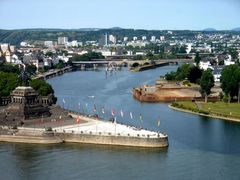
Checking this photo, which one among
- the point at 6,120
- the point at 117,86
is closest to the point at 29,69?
the point at 117,86

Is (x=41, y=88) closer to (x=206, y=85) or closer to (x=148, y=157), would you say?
(x=206, y=85)

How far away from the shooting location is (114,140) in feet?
91.0

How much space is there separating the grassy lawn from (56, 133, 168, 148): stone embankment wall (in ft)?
31.2

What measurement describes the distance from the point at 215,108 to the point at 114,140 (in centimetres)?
1298

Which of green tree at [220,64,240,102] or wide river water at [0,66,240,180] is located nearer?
wide river water at [0,66,240,180]

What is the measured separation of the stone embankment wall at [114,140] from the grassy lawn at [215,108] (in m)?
9.51

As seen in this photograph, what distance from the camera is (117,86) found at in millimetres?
57062

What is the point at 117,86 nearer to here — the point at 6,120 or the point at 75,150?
the point at 6,120

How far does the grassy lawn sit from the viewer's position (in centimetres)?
3686

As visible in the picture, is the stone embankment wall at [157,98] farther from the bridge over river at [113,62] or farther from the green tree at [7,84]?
the bridge over river at [113,62]

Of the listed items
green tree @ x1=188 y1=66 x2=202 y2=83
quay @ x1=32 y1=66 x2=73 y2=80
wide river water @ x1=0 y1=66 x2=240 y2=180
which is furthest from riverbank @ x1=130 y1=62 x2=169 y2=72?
wide river water @ x1=0 y1=66 x2=240 y2=180

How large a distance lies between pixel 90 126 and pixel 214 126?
7155 mm

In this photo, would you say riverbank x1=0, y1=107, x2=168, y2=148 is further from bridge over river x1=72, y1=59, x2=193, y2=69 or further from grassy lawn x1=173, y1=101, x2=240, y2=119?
bridge over river x1=72, y1=59, x2=193, y2=69

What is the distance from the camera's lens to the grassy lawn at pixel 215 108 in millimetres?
36856
